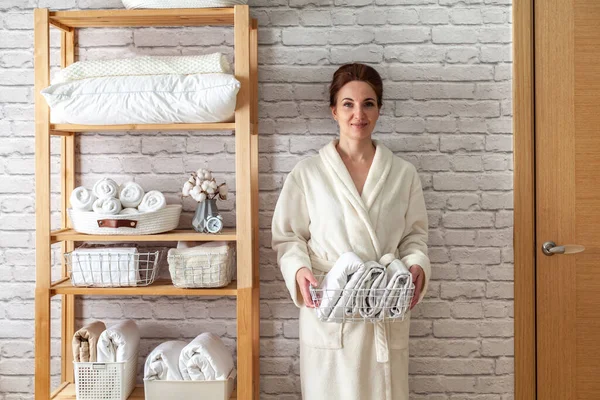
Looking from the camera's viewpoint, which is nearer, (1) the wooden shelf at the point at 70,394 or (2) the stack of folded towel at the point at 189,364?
(2) the stack of folded towel at the point at 189,364

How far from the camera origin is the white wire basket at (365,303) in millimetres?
1985

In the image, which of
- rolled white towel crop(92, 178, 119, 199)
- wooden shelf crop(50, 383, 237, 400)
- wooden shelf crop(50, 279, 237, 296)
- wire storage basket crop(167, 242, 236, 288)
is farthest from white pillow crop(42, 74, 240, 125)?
wooden shelf crop(50, 383, 237, 400)

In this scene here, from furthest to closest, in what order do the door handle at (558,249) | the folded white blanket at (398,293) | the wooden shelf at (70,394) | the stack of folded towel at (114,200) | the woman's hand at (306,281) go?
the door handle at (558,249) → the wooden shelf at (70,394) → the stack of folded towel at (114,200) → the woman's hand at (306,281) → the folded white blanket at (398,293)

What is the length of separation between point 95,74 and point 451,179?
1.45 m

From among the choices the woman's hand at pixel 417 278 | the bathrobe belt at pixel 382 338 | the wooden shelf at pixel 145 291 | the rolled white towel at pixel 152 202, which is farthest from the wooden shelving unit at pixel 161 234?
the woman's hand at pixel 417 278

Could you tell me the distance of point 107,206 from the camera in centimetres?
221

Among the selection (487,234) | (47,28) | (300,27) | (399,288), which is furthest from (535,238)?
(47,28)

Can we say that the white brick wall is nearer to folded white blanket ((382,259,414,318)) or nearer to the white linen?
the white linen

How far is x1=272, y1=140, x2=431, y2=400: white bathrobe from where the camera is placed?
219cm

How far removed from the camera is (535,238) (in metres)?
2.54

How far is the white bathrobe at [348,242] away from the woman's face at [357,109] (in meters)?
0.10

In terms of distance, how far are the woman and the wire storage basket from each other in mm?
226

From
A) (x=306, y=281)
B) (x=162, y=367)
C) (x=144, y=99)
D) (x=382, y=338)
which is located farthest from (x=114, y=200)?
(x=382, y=338)

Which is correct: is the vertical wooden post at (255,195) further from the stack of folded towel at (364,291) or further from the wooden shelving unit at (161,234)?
the stack of folded towel at (364,291)
